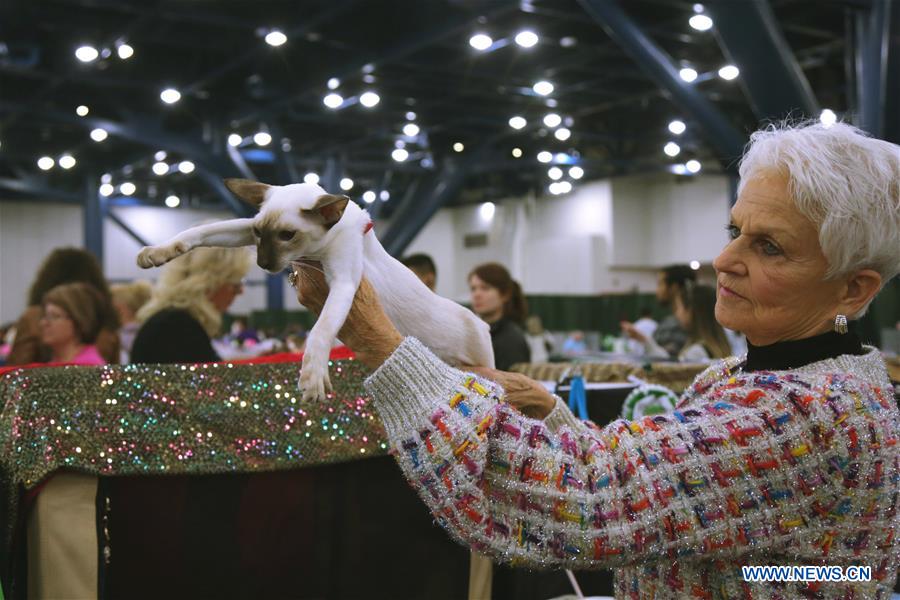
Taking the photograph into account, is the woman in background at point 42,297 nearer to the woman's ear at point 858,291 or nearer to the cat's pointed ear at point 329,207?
the cat's pointed ear at point 329,207

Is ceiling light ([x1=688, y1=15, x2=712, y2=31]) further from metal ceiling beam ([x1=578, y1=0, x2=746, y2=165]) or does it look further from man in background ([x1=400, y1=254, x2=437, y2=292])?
man in background ([x1=400, y1=254, x2=437, y2=292])

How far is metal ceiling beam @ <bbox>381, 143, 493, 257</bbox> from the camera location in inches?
596

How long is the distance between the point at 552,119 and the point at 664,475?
1264 cm

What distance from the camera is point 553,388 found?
2.57 meters

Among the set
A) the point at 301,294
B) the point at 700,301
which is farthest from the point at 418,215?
the point at 301,294

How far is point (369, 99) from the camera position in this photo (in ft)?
37.7

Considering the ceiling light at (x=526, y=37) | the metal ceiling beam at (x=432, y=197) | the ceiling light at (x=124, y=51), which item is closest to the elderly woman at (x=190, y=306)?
the ceiling light at (x=526, y=37)

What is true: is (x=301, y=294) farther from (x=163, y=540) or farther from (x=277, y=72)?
(x=277, y=72)

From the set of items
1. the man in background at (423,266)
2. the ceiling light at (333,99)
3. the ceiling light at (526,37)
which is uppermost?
the ceiling light at (333,99)

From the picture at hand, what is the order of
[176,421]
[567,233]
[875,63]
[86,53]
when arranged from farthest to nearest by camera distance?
1. [567,233]
2. [86,53]
3. [875,63]
4. [176,421]

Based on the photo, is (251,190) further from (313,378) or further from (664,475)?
(664,475)

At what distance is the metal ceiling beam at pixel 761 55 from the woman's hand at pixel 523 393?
5.07 m

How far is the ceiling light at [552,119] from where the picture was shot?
517 inches

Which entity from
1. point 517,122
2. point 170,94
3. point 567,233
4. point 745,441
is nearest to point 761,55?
point 745,441
